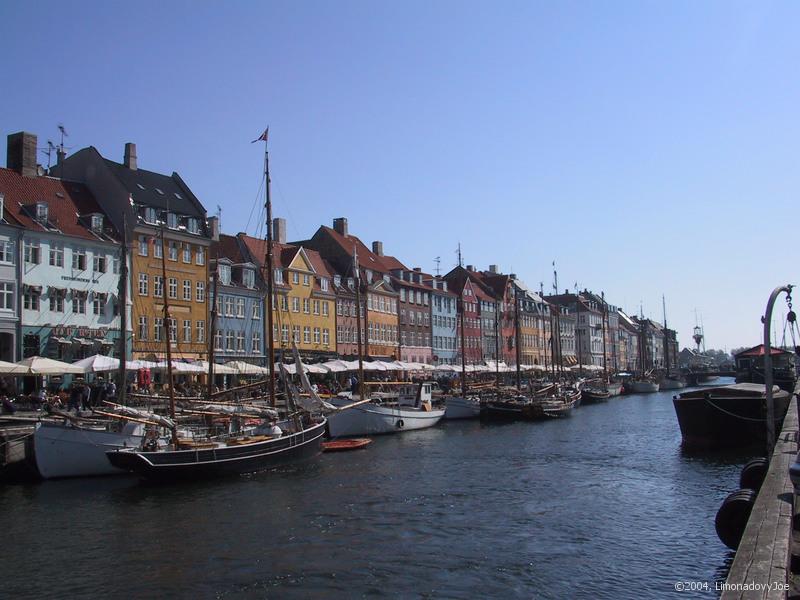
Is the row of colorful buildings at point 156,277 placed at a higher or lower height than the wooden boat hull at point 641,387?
higher

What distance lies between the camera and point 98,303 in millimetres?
54938

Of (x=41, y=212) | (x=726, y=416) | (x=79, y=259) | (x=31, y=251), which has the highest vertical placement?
(x=41, y=212)

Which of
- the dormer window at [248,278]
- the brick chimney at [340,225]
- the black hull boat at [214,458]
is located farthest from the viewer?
the brick chimney at [340,225]

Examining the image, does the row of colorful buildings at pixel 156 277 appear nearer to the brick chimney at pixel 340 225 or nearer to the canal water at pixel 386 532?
the brick chimney at pixel 340 225

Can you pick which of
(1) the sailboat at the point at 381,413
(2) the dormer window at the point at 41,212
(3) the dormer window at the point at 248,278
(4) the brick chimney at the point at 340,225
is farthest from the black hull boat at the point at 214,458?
(4) the brick chimney at the point at 340,225

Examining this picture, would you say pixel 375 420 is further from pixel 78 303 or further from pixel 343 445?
pixel 78 303

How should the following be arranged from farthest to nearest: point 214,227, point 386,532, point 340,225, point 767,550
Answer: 1. point 340,225
2. point 214,227
3. point 386,532
4. point 767,550

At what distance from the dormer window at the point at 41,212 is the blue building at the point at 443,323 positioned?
56.7 m

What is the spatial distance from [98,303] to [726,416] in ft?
133

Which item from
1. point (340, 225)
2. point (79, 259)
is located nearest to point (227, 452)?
point (79, 259)

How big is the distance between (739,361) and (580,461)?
6115cm

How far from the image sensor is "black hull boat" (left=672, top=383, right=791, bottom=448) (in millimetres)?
38000

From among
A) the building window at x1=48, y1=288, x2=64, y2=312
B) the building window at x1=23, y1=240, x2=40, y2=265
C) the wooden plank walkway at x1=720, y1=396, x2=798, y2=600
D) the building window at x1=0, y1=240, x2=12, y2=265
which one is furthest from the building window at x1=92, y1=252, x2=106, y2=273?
the wooden plank walkway at x1=720, y1=396, x2=798, y2=600

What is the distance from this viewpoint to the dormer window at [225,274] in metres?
66.1
